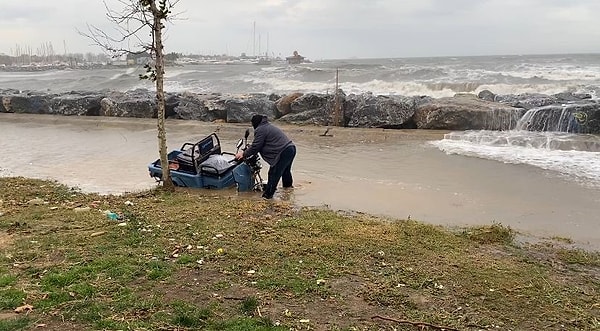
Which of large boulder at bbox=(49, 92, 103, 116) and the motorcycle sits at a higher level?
large boulder at bbox=(49, 92, 103, 116)

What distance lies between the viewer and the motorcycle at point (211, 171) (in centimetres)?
877

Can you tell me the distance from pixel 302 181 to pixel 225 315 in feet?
20.0

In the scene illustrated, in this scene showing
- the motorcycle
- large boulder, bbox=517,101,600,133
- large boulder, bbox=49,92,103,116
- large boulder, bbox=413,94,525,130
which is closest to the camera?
the motorcycle

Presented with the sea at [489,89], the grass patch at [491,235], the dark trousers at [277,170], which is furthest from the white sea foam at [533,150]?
the dark trousers at [277,170]

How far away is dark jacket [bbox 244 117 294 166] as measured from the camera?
8.40 m

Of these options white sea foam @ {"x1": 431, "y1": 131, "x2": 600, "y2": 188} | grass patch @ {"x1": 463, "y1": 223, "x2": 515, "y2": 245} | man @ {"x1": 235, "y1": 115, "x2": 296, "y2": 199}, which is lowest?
grass patch @ {"x1": 463, "y1": 223, "x2": 515, "y2": 245}

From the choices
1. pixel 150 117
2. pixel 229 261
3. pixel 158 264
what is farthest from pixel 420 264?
pixel 150 117

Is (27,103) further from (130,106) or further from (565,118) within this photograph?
(565,118)

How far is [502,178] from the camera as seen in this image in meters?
9.80

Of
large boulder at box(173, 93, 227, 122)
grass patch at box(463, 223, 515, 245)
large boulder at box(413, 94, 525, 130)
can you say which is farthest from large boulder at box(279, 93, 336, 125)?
grass patch at box(463, 223, 515, 245)

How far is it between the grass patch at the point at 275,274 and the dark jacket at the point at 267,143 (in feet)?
5.37

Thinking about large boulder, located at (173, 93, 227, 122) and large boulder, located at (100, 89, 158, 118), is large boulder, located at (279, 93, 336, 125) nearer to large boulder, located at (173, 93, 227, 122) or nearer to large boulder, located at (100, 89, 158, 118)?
large boulder, located at (173, 93, 227, 122)

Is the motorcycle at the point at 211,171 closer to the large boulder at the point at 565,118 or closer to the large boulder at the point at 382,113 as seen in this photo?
the large boulder at the point at 382,113

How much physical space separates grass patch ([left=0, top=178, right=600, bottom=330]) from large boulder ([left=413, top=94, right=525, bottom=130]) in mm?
10532
